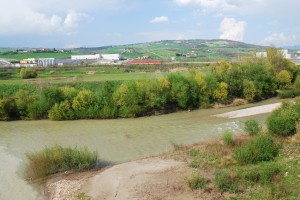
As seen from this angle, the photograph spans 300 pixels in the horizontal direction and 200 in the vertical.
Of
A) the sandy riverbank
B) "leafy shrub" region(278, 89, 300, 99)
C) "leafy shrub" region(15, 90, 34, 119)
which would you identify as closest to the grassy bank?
the sandy riverbank

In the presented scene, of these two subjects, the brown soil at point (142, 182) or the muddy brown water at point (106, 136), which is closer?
the brown soil at point (142, 182)

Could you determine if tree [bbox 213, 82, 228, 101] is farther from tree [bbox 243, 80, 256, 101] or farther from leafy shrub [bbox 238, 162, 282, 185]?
leafy shrub [bbox 238, 162, 282, 185]

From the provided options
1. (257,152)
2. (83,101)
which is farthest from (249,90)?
(257,152)

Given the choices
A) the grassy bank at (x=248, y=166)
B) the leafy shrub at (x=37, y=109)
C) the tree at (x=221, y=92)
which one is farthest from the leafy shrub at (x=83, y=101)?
the grassy bank at (x=248, y=166)

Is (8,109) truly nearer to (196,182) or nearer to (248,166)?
(196,182)

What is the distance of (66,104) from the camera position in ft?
146

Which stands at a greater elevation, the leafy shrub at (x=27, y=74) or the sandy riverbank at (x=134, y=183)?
the leafy shrub at (x=27, y=74)

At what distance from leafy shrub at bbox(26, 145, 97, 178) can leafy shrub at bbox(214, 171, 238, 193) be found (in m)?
8.86

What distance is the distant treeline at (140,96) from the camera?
146ft

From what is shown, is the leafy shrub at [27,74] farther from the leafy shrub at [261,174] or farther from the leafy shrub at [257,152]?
the leafy shrub at [261,174]

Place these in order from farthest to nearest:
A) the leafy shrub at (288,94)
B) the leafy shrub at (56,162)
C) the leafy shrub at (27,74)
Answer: the leafy shrub at (27,74), the leafy shrub at (288,94), the leafy shrub at (56,162)

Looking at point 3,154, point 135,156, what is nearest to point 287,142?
point 135,156

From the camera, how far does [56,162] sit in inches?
872

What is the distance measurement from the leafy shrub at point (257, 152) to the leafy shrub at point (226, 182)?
251 cm
